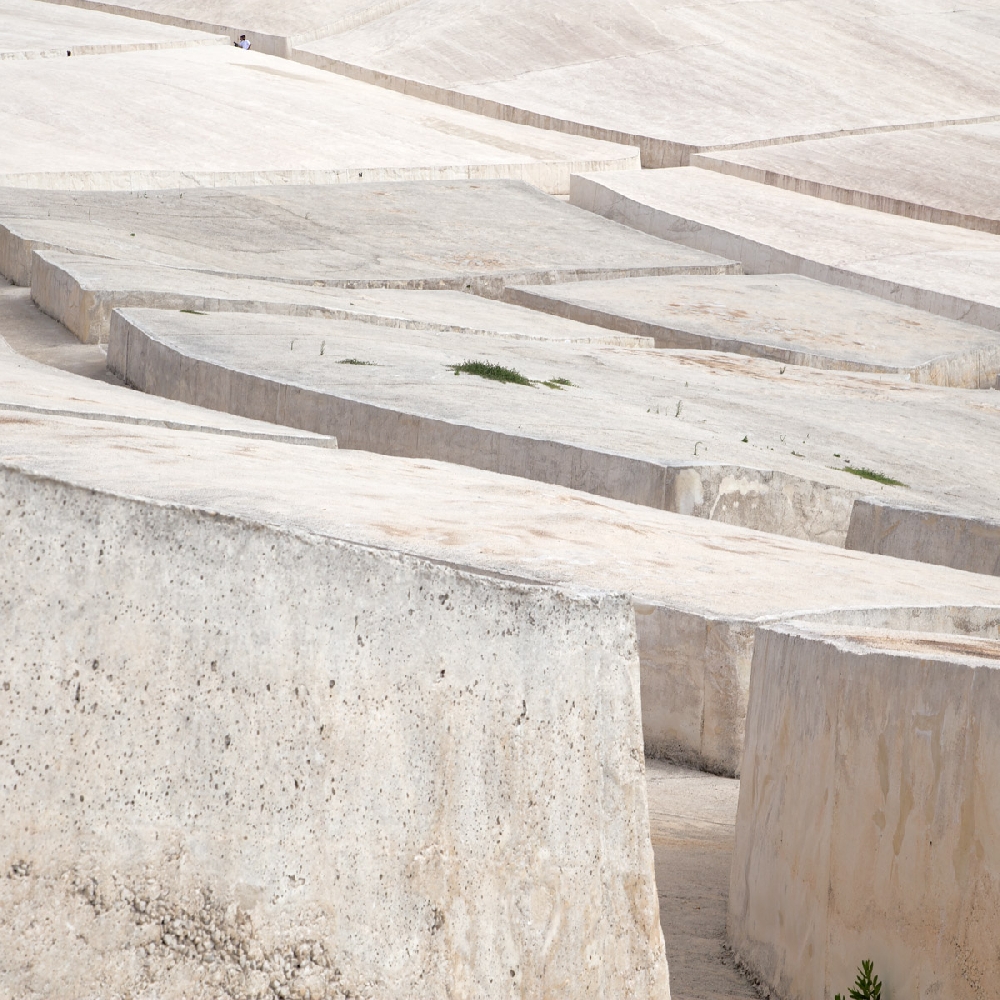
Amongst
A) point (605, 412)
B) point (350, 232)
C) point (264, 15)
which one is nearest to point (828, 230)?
point (350, 232)

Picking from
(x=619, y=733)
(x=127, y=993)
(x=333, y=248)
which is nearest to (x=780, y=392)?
(x=333, y=248)

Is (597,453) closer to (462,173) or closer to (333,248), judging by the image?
(333,248)

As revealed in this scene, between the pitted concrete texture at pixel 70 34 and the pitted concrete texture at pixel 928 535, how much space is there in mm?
15857

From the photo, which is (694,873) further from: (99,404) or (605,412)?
(605,412)

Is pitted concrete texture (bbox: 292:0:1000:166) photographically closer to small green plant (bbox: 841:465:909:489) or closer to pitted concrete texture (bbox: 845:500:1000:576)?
small green plant (bbox: 841:465:909:489)

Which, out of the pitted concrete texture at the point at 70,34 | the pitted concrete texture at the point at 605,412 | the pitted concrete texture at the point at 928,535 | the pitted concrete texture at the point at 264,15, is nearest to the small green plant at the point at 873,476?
the pitted concrete texture at the point at 605,412

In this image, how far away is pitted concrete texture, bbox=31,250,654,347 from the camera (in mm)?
10008

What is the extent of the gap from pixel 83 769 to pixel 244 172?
572 inches

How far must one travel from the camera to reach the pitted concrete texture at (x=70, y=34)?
66.1 feet

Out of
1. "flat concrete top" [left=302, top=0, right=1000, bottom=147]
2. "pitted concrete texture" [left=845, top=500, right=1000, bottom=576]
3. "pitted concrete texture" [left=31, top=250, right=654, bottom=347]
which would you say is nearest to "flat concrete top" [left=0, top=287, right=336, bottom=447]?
"pitted concrete texture" [left=31, top=250, right=654, bottom=347]

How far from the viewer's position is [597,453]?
680 cm

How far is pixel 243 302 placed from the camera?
10203 millimetres

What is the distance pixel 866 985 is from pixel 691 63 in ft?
72.6

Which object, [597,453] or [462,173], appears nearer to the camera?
[597,453]
